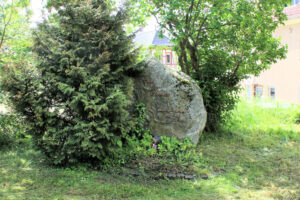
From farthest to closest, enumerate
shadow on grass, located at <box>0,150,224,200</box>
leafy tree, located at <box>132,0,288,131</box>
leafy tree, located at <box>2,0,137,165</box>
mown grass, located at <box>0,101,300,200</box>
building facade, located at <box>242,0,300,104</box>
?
1. building facade, located at <box>242,0,300,104</box>
2. leafy tree, located at <box>132,0,288,131</box>
3. leafy tree, located at <box>2,0,137,165</box>
4. mown grass, located at <box>0,101,300,200</box>
5. shadow on grass, located at <box>0,150,224,200</box>

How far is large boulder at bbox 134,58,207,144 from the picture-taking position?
647 centimetres

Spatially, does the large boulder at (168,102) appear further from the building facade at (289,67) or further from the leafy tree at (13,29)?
the building facade at (289,67)

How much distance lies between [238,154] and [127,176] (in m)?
2.98

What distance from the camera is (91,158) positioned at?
5.35 meters

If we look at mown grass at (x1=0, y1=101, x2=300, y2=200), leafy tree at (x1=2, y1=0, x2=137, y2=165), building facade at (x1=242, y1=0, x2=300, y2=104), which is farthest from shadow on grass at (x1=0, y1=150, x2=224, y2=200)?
building facade at (x1=242, y1=0, x2=300, y2=104)

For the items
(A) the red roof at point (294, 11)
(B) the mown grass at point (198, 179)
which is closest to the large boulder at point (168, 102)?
(B) the mown grass at point (198, 179)

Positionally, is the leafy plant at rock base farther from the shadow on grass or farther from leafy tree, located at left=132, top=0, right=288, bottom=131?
leafy tree, located at left=132, top=0, right=288, bottom=131

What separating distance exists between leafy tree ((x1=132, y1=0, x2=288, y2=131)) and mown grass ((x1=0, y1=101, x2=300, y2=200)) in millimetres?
1627

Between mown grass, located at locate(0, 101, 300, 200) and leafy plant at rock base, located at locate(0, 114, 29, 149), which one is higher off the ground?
leafy plant at rock base, located at locate(0, 114, 29, 149)

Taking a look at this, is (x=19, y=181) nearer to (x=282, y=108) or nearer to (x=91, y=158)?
(x=91, y=158)

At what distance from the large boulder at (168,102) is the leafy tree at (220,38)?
1.11m

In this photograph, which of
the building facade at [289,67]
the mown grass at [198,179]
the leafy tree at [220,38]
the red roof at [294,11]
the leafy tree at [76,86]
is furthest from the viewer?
the building facade at [289,67]

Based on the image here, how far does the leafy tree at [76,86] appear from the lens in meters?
4.95

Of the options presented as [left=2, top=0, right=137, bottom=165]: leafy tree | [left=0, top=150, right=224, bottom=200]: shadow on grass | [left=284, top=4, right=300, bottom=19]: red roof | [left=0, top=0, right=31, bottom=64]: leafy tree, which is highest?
[left=284, top=4, right=300, bottom=19]: red roof
